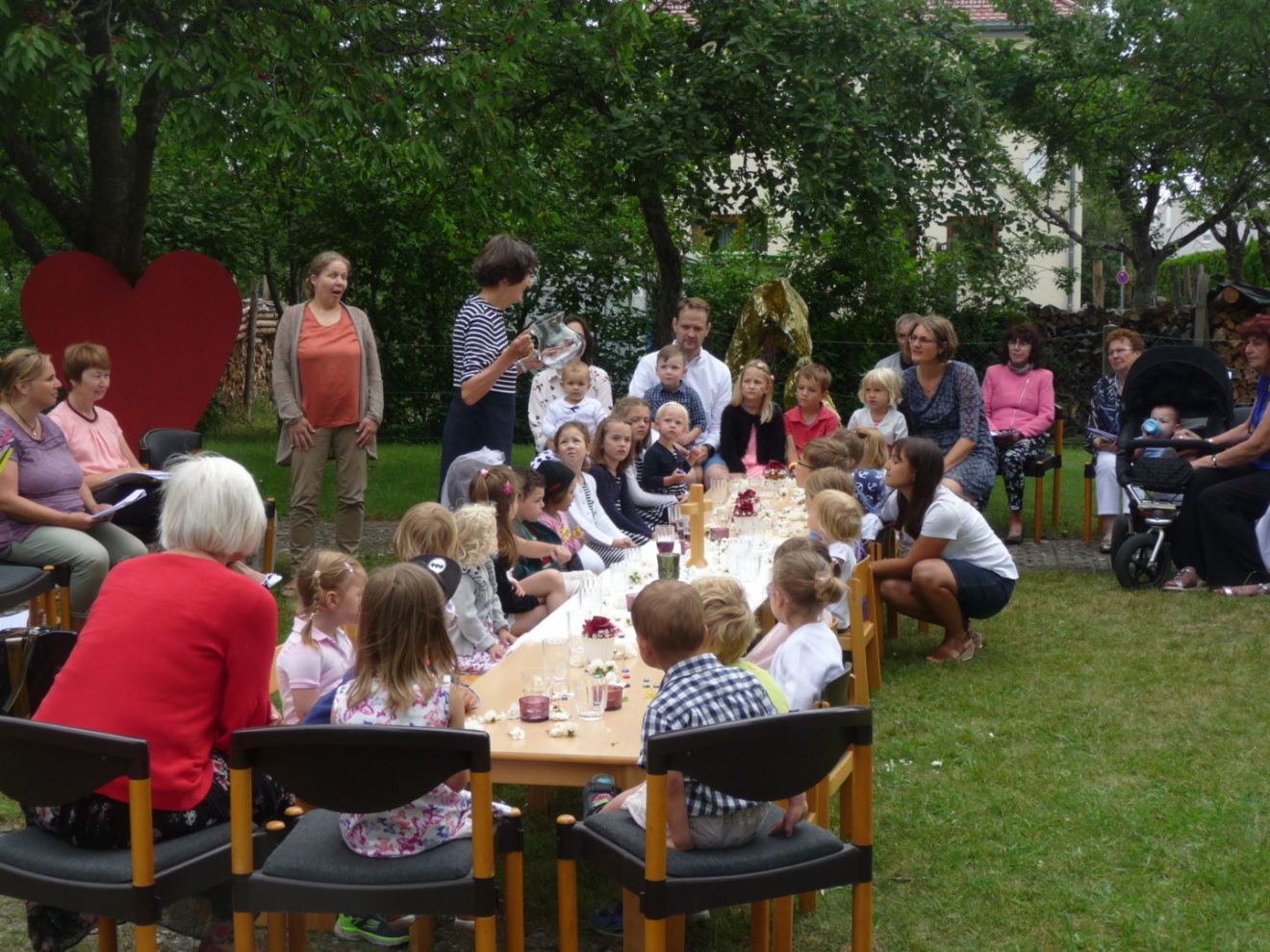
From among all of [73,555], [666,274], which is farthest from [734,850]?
[666,274]

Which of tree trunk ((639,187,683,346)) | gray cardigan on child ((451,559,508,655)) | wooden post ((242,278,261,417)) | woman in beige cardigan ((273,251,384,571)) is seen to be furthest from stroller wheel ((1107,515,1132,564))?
wooden post ((242,278,261,417))

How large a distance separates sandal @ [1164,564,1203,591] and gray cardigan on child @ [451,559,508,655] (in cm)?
501

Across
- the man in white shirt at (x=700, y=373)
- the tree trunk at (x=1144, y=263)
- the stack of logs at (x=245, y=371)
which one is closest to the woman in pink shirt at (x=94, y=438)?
A: the man in white shirt at (x=700, y=373)

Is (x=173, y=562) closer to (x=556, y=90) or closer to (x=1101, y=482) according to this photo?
(x=1101, y=482)

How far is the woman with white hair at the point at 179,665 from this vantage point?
9.91ft

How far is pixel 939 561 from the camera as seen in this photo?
6.61 meters

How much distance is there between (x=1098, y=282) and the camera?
31.0 meters

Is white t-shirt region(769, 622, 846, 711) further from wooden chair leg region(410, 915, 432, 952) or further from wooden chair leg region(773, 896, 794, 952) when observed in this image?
wooden chair leg region(410, 915, 432, 952)

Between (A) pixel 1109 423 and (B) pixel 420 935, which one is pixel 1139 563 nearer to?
(A) pixel 1109 423

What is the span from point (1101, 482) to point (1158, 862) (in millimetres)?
6162

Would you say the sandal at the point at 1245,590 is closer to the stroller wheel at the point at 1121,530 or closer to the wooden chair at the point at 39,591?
the stroller wheel at the point at 1121,530

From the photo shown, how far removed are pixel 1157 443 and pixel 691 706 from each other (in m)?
6.23

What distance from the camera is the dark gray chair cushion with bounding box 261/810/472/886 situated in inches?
114

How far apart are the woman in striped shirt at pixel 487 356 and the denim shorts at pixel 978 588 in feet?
7.61
